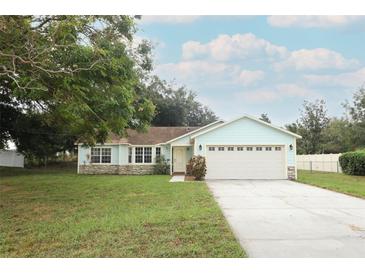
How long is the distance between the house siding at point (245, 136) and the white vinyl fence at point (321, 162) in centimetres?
789

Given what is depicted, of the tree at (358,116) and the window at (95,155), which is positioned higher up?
the tree at (358,116)

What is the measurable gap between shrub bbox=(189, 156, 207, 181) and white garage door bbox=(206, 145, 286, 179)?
902 millimetres

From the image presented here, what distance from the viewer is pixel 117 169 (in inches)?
986

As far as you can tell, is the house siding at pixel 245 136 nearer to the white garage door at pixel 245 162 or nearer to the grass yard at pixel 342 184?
the white garage door at pixel 245 162

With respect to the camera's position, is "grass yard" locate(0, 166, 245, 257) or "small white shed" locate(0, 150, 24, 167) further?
"small white shed" locate(0, 150, 24, 167)

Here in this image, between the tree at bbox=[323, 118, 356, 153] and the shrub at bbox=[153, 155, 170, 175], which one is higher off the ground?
the tree at bbox=[323, 118, 356, 153]

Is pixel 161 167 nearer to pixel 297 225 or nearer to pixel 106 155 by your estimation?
pixel 106 155

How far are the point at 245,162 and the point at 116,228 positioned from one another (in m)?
14.5

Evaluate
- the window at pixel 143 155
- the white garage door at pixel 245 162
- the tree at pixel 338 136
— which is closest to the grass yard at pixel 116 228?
the white garage door at pixel 245 162

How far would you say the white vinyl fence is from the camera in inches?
1039

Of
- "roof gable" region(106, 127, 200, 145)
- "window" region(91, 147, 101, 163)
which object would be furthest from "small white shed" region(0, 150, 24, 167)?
"roof gable" region(106, 127, 200, 145)

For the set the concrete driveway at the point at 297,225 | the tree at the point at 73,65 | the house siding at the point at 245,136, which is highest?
the tree at the point at 73,65

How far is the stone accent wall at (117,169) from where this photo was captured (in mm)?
24750

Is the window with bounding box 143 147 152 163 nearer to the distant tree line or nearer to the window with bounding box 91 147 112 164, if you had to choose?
the window with bounding box 91 147 112 164
